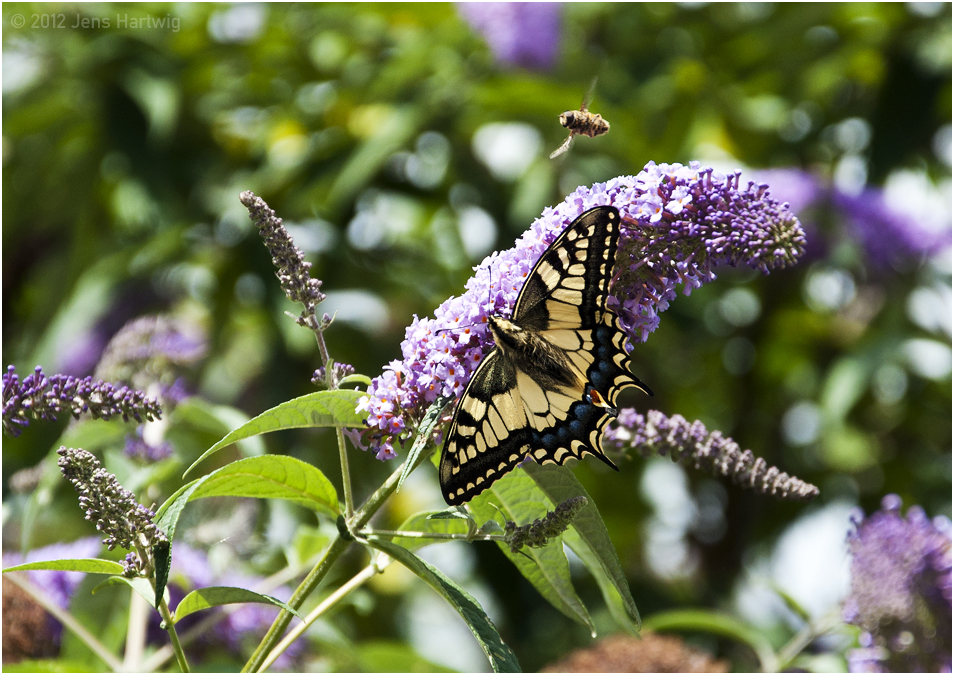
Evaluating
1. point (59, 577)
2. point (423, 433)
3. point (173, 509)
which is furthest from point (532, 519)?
point (59, 577)

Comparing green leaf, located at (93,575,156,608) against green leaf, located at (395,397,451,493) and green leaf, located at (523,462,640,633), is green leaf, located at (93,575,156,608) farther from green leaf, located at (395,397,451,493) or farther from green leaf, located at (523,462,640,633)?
green leaf, located at (523,462,640,633)

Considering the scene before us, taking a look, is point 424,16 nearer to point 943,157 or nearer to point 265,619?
point 943,157

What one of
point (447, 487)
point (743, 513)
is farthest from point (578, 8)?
point (447, 487)

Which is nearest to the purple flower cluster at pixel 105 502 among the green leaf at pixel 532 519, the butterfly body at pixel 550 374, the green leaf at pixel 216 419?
the butterfly body at pixel 550 374

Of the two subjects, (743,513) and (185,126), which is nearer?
(743,513)

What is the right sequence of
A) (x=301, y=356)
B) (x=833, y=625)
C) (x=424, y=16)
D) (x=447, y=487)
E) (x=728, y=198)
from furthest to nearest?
(x=424, y=16)
(x=301, y=356)
(x=833, y=625)
(x=728, y=198)
(x=447, y=487)

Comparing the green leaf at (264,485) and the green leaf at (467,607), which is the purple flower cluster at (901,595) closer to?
the green leaf at (467,607)
